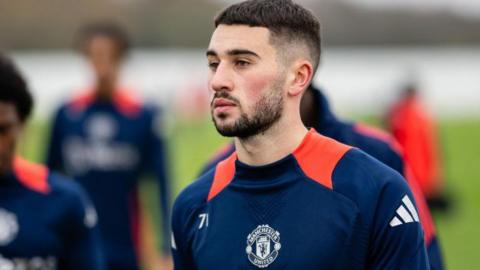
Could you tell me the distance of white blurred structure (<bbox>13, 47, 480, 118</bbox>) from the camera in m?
35.8

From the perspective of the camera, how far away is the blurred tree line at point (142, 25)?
38594 millimetres

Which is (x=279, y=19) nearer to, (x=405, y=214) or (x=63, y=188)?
(x=405, y=214)

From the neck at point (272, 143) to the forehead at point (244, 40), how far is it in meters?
0.27

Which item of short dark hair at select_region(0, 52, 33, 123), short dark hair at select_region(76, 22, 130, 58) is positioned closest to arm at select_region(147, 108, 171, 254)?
short dark hair at select_region(76, 22, 130, 58)

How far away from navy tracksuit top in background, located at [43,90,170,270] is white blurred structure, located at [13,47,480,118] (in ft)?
82.9

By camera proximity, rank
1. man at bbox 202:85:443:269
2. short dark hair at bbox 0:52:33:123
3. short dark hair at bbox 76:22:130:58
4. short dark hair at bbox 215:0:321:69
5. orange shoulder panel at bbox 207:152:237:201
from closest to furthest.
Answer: short dark hair at bbox 215:0:321:69
orange shoulder panel at bbox 207:152:237:201
man at bbox 202:85:443:269
short dark hair at bbox 0:52:33:123
short dark hair at bbox 76:22:130:58

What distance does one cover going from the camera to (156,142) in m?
8.38

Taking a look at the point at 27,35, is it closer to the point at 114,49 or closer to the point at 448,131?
the point at 448,131

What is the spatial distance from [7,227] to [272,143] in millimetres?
1749

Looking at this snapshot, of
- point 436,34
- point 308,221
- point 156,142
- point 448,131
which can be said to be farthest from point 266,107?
point 436,34

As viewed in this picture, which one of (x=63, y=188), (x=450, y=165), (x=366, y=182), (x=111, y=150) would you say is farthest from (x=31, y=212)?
(x=450, y=165)

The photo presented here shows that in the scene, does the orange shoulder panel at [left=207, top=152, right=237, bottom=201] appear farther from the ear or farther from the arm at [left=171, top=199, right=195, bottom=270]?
the ear

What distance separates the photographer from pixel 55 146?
833cm

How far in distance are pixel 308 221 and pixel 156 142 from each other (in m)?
4.63
